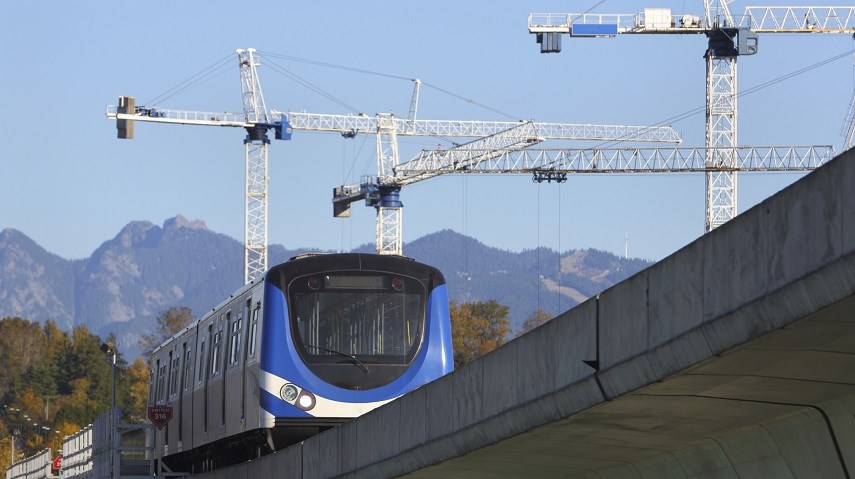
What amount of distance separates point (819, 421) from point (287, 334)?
1238 centimetres

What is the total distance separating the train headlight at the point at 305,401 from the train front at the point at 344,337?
13mm

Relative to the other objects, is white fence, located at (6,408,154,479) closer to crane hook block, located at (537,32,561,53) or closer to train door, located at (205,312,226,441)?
train door, located at (205,312,226,441)

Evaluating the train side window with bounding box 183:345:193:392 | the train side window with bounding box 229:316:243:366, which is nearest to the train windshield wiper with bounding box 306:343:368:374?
the train side window with bounding box 229:316:243:366

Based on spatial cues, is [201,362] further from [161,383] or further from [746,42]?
[746,42]

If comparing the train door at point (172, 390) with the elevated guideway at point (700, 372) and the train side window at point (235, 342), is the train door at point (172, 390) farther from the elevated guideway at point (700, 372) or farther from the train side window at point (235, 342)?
the elevated guideway at point (700, 372)

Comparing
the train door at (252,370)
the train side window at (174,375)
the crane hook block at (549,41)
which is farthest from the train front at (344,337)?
the crane hook block at (549,41)

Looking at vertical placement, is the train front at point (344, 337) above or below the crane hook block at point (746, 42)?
below

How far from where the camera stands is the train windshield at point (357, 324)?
2186 cm

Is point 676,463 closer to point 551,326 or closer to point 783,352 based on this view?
point 551,326

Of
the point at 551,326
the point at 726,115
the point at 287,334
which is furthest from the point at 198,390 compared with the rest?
the point at 726,115

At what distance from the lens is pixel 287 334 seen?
21734 mm

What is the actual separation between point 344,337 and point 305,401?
991 millimetres

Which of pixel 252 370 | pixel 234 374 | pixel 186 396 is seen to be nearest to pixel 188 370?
pixel 186 396

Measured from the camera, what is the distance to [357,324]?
22.1m
